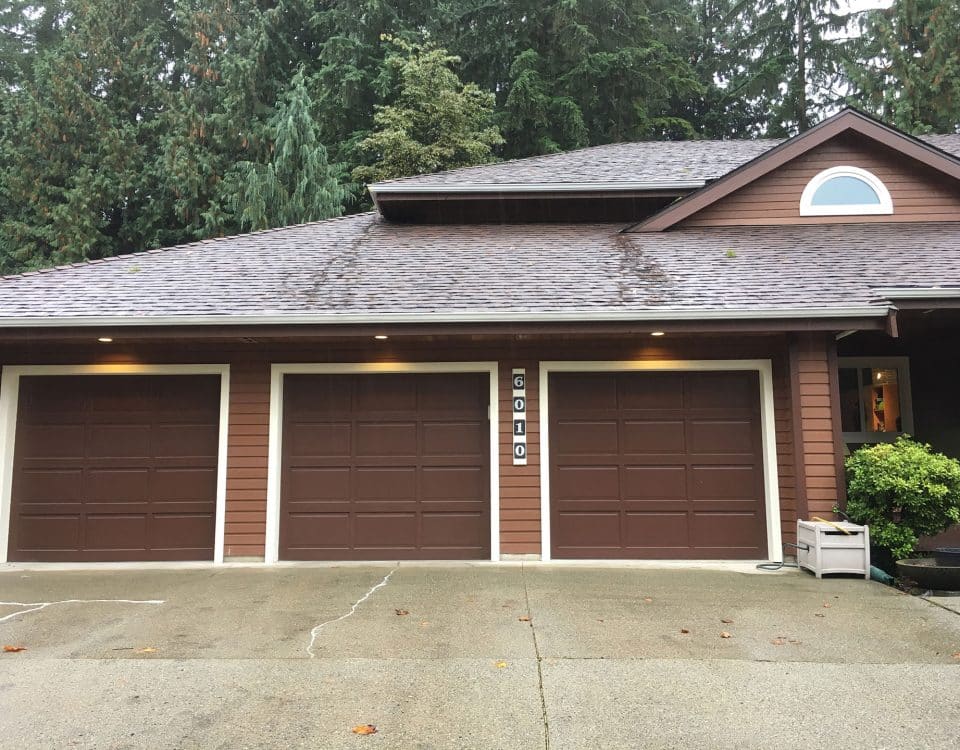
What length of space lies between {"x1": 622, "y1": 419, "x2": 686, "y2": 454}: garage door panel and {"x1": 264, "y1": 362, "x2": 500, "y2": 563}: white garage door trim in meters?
1.42

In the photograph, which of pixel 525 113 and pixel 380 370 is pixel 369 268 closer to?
pixel 380 370

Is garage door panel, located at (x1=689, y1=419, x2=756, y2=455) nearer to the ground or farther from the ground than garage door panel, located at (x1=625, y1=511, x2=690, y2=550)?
farther from the ground

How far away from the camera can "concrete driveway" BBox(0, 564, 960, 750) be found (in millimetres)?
3041

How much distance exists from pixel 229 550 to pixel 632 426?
14.6 feet

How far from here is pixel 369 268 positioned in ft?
26.0

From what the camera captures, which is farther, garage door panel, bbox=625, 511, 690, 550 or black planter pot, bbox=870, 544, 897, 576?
garage door panel, bbox=625, 511, 690, 550

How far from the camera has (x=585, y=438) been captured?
726 cm

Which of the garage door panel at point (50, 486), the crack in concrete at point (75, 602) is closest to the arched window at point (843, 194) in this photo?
the crack in concrete at point (75, 602)

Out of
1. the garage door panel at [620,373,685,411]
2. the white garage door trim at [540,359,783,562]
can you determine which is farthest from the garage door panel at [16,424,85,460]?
the garage door panel at [620,373,685,411]

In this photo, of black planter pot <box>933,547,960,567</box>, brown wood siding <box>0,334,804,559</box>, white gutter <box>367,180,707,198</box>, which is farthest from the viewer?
white gutter <box>367,180,707,198</box>

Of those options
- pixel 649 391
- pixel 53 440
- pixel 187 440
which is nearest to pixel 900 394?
pixel 649 391

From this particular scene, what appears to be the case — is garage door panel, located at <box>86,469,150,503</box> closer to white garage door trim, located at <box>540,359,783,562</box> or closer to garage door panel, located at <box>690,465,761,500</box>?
white garage door trim, located at <box>540,359,783,562</box>

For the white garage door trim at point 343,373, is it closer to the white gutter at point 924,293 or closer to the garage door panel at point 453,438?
the garage door panel at point 453,438

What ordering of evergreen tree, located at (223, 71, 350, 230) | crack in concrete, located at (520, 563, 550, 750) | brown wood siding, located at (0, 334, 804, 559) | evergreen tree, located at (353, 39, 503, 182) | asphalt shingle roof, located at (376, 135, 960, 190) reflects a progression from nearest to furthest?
crack in concrete, located at (520, 563, 550, 750)
brown wood siding, located at (0, 334, 804, 559)
asphalt shingle roof, located at (376, 135, 960, 190)
evergreen tree, located at (223, 71, 350, 230)
evergreen tree, located at (353, 39, 503, 182)
